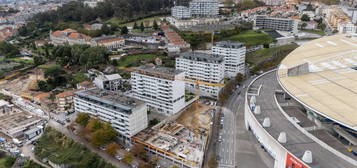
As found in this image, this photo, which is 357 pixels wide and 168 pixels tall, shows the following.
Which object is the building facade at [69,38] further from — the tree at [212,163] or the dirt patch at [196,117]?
the tree at [212,163]

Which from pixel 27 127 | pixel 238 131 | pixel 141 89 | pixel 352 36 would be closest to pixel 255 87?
pixel 238 131

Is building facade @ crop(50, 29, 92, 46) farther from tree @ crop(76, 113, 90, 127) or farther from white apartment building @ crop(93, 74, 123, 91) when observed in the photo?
tree @ crop(76, 113, 90, 127)

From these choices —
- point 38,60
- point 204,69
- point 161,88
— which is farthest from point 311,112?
point 38,60

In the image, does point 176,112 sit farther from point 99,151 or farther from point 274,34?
point 274,34

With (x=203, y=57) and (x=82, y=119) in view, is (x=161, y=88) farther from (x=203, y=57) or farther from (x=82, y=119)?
(x=82, y=119)

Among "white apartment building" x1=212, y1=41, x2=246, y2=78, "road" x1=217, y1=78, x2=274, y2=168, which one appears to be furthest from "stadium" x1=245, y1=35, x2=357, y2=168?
"white apartment building" x1=212, y1=41, x2=246, y2=78

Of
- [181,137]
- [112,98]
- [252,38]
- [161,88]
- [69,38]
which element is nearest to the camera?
[181,137]
